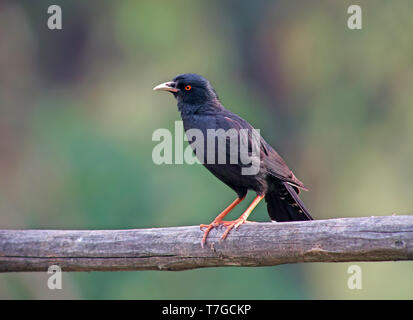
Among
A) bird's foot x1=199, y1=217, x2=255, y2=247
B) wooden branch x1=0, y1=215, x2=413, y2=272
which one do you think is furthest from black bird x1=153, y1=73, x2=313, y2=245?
wooden branch x1=0, y1=215, x2=413, y2=272

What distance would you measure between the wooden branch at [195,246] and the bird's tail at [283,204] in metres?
0.92

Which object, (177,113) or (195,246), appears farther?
(177,113)

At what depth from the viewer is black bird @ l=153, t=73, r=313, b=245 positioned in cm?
483

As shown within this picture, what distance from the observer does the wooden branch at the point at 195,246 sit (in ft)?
12.1

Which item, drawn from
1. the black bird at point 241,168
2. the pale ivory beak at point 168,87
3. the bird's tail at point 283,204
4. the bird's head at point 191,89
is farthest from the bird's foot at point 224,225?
the pale ivory beak at point 168,87

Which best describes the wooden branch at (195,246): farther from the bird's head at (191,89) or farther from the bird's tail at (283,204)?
the bird's head at (191,89)

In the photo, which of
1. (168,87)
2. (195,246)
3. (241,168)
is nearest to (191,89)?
(168,87)

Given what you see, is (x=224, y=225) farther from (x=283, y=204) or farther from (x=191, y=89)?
(x=191, y=89)

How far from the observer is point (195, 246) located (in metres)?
4.07

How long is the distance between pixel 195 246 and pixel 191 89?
1.68m

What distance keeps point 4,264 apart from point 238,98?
28.2 ft

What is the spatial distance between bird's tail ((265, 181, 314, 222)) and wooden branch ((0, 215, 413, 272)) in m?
0.92

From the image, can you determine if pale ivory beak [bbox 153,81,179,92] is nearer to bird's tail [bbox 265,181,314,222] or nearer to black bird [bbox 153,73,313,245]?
black bird [bbox 153,73,313,245]

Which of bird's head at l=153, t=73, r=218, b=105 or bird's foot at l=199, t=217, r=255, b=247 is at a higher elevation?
bird's head at l=153, t=73, r=218, b=105
